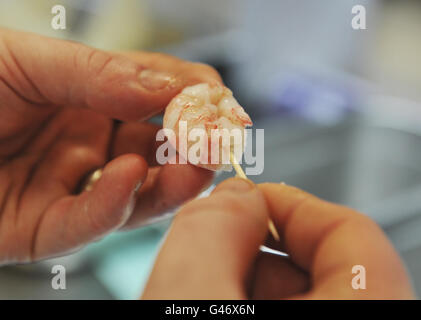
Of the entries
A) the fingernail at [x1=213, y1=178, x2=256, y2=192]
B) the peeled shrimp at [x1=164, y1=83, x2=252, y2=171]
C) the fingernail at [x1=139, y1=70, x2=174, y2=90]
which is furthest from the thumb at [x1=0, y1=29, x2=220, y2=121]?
the fingernail at [x1=213, y1=178, x2=256, y2=192]

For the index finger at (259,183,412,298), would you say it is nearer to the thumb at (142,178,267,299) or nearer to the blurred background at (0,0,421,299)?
the thumb at (142,178,267,299)

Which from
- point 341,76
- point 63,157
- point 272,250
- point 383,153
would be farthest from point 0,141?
point 341,76

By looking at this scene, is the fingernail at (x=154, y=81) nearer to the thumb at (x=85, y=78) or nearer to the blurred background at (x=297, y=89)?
the thumb at (x=85, y=78)

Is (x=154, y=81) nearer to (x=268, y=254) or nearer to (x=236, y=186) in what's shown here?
(x=236, y=186)

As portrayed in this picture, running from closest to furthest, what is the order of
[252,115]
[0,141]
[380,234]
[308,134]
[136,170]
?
[380,234], [136,170], [0,141], [308,134], [252,115]

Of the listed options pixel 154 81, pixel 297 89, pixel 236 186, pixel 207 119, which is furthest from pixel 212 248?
pixel 297 89

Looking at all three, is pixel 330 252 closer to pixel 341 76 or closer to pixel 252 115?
pixel 252 115
